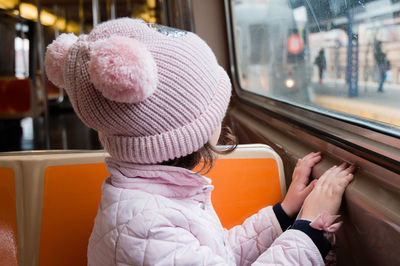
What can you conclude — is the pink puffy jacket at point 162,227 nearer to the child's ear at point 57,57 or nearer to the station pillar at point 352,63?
the child's ear at point 57,57

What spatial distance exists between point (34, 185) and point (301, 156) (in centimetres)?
87

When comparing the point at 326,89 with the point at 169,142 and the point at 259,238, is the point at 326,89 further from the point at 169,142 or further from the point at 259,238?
the point at 169,142

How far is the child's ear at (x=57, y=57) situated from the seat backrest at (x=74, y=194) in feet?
1.41

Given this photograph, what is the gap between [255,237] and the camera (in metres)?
1.05

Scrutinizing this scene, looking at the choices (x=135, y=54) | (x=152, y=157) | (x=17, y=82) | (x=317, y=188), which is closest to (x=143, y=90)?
(x=135, y=54)

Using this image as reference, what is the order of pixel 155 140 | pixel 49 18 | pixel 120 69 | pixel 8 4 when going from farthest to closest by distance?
pixel 49 18 < pixel 8 4 < pixel 155 140 < pixel 120 69

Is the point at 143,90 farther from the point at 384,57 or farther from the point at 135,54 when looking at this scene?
the point at 384,57

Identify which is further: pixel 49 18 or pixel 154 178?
pixel 49 18

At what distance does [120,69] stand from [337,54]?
1.12 metres

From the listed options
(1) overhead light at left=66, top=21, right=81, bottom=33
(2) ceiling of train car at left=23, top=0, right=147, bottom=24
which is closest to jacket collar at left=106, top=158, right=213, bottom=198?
(2) ceiling of train car at left=23, top=0, right=147, bottom=24

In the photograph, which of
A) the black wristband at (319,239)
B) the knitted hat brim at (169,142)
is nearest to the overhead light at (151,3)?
the knitted hat brim at (169,142)

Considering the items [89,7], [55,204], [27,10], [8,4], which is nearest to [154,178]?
[55,204]

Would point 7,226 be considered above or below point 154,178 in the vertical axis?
below

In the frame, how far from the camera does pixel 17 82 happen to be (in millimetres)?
6547
